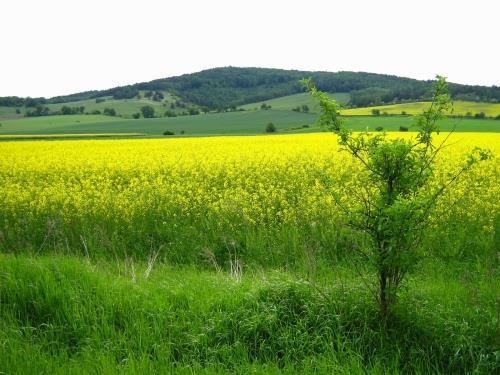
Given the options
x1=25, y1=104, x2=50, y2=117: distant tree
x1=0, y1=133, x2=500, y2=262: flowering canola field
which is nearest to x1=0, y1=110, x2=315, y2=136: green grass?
x1=25, y1=104, x2=50, y2=117: distant tree

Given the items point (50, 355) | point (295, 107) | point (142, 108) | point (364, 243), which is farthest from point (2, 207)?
point (142, 108)

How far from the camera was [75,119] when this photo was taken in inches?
3039

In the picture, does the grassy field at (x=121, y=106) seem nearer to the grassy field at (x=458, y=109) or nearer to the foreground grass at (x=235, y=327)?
the grassy field at (x=458, y=109)

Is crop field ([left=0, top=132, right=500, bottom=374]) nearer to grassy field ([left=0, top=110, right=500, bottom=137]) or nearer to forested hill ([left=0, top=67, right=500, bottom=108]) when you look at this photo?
grassy field ([left=0, top=110, right=500, bottom=137])

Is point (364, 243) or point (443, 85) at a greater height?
point (443, 85)

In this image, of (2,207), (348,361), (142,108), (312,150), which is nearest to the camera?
(348,361)

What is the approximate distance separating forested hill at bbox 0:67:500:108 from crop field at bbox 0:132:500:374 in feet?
250

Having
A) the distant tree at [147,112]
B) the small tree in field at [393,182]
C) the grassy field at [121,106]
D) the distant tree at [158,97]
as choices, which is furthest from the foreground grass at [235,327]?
the distant tree at [158,97]

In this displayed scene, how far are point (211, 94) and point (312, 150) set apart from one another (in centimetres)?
8836

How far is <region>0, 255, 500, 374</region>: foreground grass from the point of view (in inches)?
166

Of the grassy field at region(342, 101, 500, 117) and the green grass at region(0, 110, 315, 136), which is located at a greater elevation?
the grassy field at region(342, 101, 500, 117)

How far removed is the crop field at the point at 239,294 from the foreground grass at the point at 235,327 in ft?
0.05

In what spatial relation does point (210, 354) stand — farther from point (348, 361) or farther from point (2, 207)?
point (2, 207)

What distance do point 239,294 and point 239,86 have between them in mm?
105776
